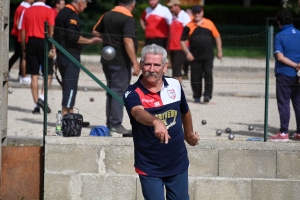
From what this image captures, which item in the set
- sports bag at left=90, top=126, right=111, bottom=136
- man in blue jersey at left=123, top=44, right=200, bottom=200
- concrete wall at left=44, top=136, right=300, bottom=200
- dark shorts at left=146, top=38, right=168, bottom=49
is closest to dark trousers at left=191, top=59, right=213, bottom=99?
dark shorts at left=146, top=38, right=168, bottom=49

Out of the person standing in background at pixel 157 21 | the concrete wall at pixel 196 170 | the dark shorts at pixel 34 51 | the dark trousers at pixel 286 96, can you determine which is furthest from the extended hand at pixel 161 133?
the person standing in background at pixel 157 21

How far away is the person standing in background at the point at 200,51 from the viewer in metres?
10.4

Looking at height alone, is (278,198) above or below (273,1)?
below

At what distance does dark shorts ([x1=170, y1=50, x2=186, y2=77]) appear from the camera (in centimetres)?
1032

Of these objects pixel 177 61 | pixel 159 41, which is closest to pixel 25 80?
pixel 177 61

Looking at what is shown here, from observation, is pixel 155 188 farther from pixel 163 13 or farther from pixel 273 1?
pixel 273 1

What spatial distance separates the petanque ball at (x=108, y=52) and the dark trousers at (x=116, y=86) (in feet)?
0.49

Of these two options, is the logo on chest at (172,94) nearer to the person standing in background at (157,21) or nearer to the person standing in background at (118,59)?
the person standing in background at (118,59)

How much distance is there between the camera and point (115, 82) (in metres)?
9.16

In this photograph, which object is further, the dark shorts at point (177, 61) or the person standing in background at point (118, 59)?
the dark shorts at point (177, 61)

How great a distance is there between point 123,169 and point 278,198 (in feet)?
5.84

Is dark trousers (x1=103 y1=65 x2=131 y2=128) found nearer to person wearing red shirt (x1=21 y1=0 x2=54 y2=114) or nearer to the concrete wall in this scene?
the concrete wall

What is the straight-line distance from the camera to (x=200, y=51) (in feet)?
35.7

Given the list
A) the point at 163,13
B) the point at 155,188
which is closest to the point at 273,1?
the point at 163,13
